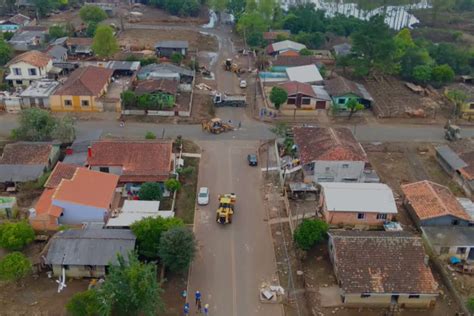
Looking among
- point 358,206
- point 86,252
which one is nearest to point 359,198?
point 358,206

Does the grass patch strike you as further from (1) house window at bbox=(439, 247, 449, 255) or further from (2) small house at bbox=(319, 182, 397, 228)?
(1) house window at bbox=(439, 247, 449, 255)

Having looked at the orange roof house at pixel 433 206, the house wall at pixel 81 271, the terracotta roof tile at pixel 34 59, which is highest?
the terracotta roof tile at pixel 34 59

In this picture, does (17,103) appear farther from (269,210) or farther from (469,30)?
(469,30)

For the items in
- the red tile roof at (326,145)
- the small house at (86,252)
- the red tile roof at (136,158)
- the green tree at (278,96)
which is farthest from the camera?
the green tree at (278,96)

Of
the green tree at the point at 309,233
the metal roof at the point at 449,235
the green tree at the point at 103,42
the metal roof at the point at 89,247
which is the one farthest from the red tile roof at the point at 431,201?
the green tree at the point at 103,42

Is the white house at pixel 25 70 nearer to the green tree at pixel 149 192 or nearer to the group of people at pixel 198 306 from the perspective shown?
the green tree at pixel 149 192
